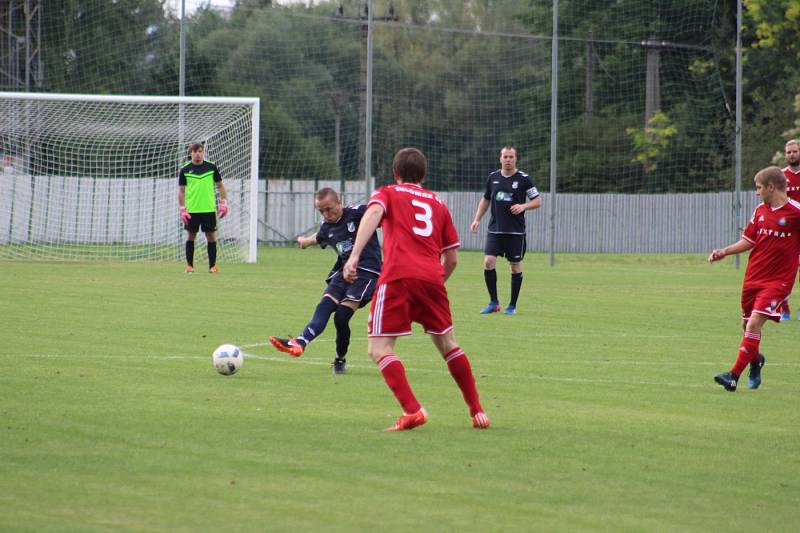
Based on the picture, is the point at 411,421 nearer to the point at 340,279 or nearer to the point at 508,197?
the point at 340,279

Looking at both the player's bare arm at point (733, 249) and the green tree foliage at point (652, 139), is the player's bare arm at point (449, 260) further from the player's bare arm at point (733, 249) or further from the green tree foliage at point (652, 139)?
the green tree foliage at point (652, 139)

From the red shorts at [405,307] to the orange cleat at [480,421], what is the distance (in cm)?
56

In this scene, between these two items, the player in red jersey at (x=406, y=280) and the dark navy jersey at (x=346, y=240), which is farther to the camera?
the dark navy jersey at (x=346, y=240)

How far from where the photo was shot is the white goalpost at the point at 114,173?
2720cm

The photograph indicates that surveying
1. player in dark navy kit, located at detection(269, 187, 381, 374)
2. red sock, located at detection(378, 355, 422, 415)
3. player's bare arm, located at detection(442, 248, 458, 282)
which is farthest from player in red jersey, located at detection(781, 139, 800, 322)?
red sock, located at detection(378, 355, 422, 415)

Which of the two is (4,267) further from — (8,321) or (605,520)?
(605,520)

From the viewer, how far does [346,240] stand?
1080 cm

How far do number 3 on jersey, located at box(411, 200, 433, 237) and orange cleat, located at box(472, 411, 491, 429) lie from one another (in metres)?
1.16

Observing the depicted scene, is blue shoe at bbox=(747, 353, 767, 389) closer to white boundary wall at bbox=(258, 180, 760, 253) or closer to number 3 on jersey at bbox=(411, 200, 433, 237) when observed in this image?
number 3 on jersey at bbox=(411, 200, 433, 237)

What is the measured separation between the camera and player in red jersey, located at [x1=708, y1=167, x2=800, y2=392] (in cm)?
980

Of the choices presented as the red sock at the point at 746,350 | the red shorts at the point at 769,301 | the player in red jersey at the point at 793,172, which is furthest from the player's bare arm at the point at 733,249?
the player in red jersey at the point at 793,172

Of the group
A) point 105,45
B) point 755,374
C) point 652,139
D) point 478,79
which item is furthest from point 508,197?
point 478,79

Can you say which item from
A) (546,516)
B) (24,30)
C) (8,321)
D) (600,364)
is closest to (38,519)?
(546,516)

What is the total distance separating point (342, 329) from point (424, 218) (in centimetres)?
272
